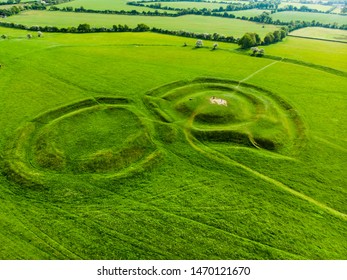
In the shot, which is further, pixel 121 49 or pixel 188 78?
pixel 121 49

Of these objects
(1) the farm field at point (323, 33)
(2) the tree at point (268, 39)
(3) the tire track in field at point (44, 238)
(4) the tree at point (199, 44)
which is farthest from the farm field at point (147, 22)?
(3) the tire track in field at point (44, 238)

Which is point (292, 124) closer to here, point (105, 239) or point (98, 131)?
point (98, 131)

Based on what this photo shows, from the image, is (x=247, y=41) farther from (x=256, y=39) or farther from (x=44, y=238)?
(x=44, y=238)

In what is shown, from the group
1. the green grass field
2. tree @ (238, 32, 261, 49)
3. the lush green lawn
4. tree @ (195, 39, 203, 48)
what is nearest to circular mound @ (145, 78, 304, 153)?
the green grass field

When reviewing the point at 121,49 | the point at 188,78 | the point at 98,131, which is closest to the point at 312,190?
the point at 98,131

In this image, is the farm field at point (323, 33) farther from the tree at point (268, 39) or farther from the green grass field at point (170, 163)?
the green grass field at point (170, 163)

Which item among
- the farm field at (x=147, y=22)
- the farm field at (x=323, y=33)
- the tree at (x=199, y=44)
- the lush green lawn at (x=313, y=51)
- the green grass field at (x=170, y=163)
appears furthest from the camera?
the farm field at (x=147, y=22)
